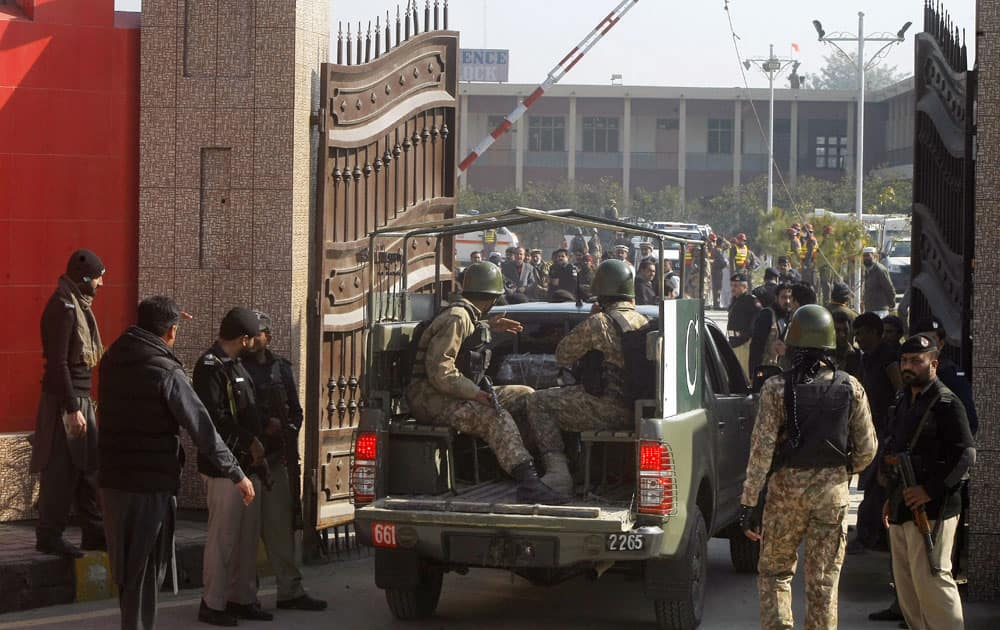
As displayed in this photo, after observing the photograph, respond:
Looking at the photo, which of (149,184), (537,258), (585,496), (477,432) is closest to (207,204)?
(149,184)

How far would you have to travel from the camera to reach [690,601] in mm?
7910

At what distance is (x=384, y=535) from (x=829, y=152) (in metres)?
67.7

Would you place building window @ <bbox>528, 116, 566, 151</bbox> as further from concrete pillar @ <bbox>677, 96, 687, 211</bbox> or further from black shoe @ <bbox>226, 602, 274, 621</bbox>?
black shoe @ <bbox>226, 602, 274, 621</bbox>

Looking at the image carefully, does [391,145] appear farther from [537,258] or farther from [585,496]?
[537,258]

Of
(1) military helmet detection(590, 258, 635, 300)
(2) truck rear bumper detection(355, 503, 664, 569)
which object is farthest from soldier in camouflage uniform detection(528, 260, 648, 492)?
(2) truck rear bumper detection(355, 503, 664, 569)

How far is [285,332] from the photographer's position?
33.7 ft

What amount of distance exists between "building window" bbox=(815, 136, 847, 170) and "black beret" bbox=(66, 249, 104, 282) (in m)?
66.4

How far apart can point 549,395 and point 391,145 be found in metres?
3.43

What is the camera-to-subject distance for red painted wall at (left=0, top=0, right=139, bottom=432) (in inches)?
401

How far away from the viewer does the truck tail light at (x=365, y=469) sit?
8180 mm

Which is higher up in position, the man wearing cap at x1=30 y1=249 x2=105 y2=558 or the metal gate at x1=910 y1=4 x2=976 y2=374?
the metal gate at x1=910 y1=4 x2=976 y2=374

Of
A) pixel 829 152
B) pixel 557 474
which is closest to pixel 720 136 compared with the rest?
pixel 829 152

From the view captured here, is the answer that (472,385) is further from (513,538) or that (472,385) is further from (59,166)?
(59,166)

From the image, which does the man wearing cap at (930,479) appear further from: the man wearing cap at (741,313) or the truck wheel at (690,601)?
the man wearing cap at (741,313)
